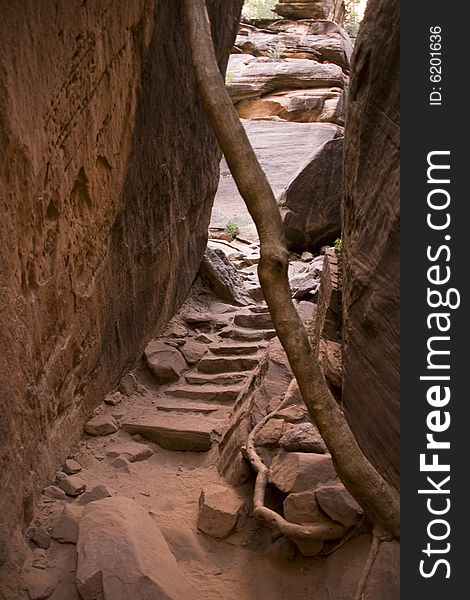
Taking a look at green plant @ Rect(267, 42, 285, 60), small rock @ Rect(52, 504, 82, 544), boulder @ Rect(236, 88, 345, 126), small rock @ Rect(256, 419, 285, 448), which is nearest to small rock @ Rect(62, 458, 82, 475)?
small rock @ Rect(52, 504, 82, 544)

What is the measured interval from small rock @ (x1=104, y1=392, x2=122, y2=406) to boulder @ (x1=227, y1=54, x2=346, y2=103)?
1296 cm

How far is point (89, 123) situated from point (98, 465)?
3.02 m

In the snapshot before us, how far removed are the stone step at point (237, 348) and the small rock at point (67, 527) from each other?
375 centimetres

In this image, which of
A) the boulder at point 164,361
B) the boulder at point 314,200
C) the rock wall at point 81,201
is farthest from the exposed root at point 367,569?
the boulder at point 314,200

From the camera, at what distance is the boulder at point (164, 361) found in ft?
25.1

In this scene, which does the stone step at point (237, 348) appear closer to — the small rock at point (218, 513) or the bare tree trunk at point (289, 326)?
the small rock at point (218, 513)

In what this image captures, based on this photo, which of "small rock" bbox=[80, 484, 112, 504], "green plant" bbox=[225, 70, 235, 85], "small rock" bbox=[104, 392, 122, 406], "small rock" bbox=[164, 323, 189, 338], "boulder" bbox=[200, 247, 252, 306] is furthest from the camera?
"green plant" bbox=[225, 70, 235, 85]

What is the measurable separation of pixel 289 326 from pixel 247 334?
15.9 ft

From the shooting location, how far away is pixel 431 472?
3.05 metres

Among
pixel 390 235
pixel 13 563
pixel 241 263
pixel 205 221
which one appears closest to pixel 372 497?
pixel 390 235

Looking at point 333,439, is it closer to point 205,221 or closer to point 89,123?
point 89,123

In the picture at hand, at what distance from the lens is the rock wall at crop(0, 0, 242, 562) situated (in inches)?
170

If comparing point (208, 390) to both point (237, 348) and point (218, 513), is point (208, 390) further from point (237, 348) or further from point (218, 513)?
point (218, 513)

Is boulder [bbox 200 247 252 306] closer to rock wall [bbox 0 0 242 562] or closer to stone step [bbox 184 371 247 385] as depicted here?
rock wall [bbox 0 0 242 562]
